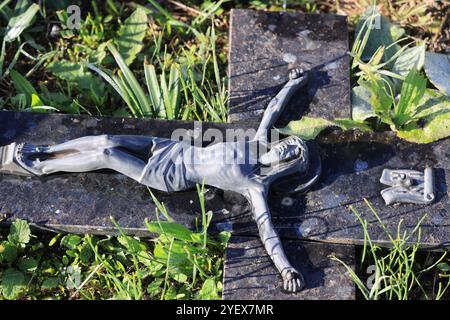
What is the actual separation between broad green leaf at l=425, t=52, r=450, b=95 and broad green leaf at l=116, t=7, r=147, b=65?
152cm

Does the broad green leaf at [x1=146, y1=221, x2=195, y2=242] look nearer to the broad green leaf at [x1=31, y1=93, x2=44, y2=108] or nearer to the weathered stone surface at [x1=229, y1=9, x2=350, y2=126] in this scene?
the weathered stone surface at [x1=229, y1=9, x2=350, y2=126]

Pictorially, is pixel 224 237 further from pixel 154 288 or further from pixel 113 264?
pixel 113 264

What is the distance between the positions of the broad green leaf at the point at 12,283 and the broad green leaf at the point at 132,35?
1.30 meters

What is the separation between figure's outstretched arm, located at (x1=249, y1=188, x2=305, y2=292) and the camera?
2828 millimetres

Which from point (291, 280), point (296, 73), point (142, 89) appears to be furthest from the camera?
point (142, 89)

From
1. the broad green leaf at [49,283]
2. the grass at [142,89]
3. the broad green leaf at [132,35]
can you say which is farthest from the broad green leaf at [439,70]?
the broad green leaf at [49,283]

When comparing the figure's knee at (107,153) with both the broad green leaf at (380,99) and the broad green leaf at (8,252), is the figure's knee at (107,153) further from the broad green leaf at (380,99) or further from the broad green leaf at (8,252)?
the broad green leaf at (380,99)

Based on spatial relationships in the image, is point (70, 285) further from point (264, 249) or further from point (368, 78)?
point (368, 78)

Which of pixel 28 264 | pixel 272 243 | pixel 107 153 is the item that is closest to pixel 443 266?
pixel 272 243

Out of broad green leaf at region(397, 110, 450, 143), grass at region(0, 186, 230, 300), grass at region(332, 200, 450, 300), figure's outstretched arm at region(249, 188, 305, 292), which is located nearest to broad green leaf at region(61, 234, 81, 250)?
grass at region(0, 186, 230, 300)

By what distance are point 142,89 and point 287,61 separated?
0.76 m

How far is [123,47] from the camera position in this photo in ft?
12.7

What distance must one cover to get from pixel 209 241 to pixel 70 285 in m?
0.69

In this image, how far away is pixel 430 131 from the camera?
10.5ft
